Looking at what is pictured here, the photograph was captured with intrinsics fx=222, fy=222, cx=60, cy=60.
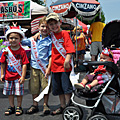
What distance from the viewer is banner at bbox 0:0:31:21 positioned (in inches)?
427

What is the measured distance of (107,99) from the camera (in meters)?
3.44

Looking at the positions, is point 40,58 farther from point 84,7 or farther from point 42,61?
point 84,7

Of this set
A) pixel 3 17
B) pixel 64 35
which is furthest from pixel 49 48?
pixel 3 17

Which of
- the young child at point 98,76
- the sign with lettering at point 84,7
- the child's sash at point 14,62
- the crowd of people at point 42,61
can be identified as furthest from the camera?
the sign with lettering at point 84,7

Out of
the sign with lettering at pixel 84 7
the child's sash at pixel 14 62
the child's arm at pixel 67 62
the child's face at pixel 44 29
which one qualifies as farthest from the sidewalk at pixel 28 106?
the sign with lettering at pixel 84 7

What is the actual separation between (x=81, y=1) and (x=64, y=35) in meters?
4.80

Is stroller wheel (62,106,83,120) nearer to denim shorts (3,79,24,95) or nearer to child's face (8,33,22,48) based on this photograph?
denim shorts (3,79,24,95)

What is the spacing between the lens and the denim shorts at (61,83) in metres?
3.76

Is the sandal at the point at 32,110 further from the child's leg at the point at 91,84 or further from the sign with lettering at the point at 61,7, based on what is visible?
the sign with lettering at the point at 61,7

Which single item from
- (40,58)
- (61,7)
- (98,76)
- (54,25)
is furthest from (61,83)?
(61,7)

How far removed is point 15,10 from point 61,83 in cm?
810

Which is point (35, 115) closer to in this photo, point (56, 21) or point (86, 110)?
point (86, 110)

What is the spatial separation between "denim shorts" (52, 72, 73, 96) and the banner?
7.47 m

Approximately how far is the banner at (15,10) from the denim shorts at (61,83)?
24.5 ft
